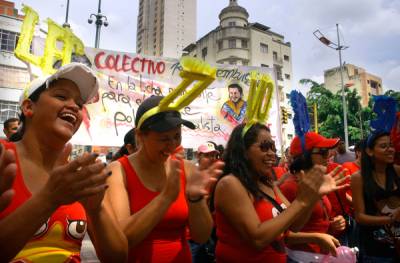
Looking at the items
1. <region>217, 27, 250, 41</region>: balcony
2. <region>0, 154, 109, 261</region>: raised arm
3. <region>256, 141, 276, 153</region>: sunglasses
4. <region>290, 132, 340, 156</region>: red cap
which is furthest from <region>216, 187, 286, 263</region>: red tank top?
<region>217, 27, 250, 41</region>: balcony

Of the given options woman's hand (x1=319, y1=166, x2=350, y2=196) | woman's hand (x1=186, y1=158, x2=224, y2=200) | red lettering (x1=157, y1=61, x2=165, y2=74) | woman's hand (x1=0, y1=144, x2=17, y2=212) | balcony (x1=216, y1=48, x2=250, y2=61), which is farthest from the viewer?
balcony (x1=216, y1=48, x2=250, y2=61)

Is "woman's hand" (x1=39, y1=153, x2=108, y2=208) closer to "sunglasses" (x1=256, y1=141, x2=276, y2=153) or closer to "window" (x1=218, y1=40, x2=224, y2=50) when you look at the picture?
"sunglasses" (x1=256, y1=141, x2=276, y2=153)

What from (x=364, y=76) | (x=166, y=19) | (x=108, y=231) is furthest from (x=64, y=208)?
(x=166, y=19)

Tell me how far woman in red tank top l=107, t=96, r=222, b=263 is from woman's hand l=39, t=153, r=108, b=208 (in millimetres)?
574

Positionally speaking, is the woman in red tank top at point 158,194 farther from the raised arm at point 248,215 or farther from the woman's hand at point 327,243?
the woman's hand at point 327,243

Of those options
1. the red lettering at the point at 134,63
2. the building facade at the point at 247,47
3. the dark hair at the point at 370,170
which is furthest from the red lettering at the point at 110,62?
the building facade at the point at 247,47

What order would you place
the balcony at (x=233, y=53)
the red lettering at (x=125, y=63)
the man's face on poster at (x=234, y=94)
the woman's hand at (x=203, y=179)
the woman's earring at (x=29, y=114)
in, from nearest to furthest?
the woman's earring at (x=29, y=114)
the woman's hand at (x=203, y=179)
the red lettering at (x=125, y=63)
the man's face on poster at (x=234, y=94)
the balcony at (x=233, y=53)

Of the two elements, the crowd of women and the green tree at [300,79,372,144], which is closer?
the crowd of women

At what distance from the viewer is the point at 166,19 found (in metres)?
71.1

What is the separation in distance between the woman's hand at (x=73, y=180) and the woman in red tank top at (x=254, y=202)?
1.06 meters

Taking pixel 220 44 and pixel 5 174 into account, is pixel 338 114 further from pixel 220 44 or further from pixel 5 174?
pixel 5 174

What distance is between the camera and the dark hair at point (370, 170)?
282 centimetres

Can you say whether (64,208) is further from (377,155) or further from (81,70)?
(377,155)

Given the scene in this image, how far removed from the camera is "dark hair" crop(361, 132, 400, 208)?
9.25 feet
